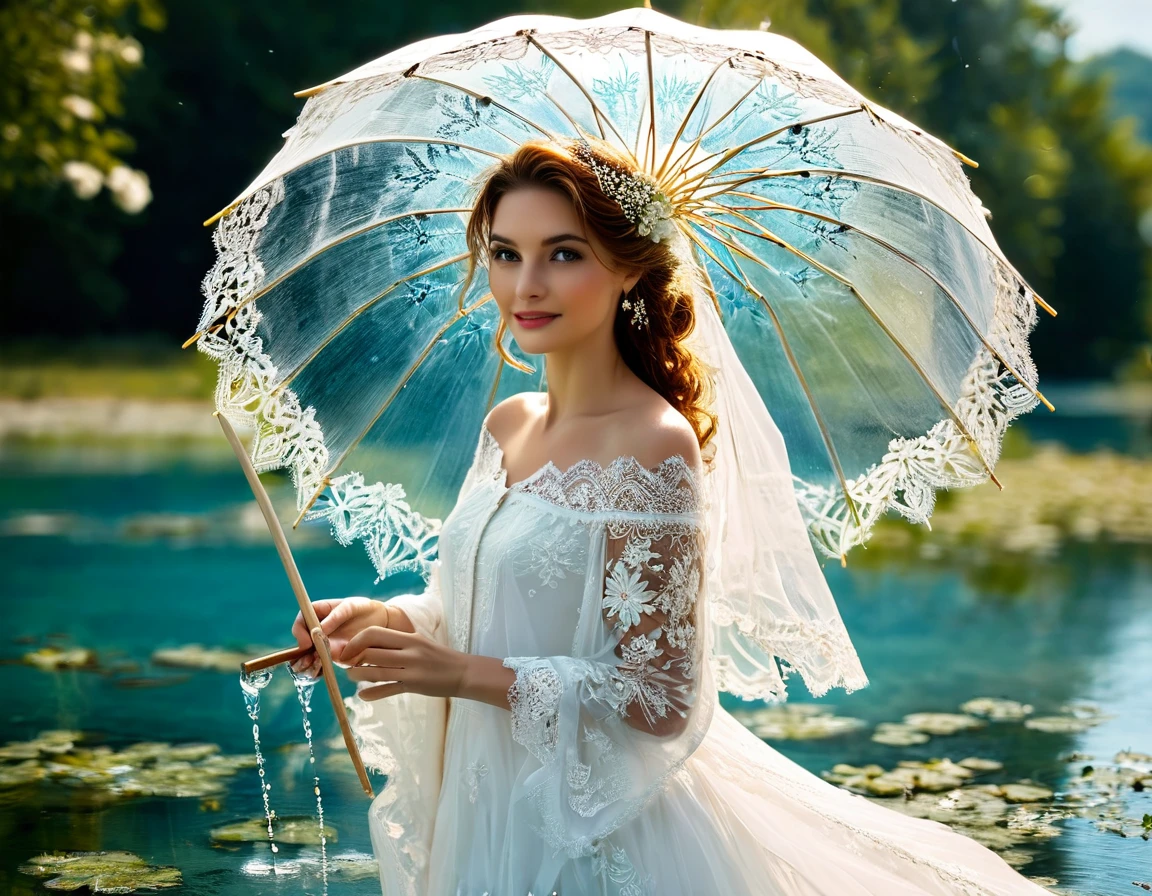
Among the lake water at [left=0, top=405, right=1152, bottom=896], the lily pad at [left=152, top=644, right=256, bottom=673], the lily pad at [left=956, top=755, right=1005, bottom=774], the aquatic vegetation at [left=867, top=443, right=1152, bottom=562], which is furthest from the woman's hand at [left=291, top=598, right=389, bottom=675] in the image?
the aquatic vegetation at [left=867, top=443, right=1152, bottom=562]

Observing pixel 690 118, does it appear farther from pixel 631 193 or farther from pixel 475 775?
pixel 475 775

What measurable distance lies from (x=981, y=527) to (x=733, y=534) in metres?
6.85

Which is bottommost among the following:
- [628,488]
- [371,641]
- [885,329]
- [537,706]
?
[537,706]

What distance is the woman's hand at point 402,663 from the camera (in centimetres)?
199

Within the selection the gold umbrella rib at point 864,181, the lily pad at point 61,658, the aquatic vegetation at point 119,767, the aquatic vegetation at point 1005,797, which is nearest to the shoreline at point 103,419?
the lily pad at point 61,658

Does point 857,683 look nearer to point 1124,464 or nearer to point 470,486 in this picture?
point 470,486

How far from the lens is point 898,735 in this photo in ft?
14.6

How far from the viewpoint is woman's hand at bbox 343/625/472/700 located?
1.99 m

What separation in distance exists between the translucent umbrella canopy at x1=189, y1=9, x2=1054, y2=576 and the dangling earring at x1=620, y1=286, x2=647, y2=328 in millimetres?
223

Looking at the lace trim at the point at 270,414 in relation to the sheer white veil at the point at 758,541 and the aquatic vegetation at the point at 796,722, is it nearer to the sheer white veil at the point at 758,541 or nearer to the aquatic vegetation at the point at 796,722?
the sheer white veil at the point at 758,541

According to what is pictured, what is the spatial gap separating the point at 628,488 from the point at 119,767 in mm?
2451

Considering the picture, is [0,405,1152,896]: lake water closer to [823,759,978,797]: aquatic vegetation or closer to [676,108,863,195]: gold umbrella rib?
[823,759,978,797]: aquatic vegetation

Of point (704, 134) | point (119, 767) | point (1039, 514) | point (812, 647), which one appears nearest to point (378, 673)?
point (812, 647)

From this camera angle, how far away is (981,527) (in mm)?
8914
